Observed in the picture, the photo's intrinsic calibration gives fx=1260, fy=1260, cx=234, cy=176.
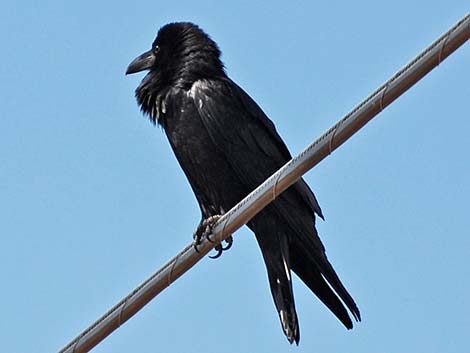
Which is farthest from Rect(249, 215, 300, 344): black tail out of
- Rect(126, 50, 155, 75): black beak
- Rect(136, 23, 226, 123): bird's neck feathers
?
Rect(126, 50, 155, 75): black beak

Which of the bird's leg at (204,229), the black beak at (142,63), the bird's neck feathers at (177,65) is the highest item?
the black beak at (142,63)

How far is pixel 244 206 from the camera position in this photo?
5.36 m

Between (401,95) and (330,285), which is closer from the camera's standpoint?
(401,95)

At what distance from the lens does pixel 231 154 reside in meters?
7.66

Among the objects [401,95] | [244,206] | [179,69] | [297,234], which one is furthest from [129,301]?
[179,69]

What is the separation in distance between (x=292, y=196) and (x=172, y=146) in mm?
983

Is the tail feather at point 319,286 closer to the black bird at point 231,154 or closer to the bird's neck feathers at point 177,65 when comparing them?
the black bird at point 231,154

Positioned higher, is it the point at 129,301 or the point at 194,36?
the point at 194,36

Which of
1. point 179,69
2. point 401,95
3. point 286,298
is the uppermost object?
point 179,69

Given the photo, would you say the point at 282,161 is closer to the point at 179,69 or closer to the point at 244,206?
the point at 179,69

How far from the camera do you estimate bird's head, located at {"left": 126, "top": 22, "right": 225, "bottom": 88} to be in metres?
8.13

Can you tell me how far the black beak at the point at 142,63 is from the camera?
338 inches

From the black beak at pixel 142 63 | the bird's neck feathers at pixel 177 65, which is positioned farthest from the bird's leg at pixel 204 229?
the black beak at pixel 142 63

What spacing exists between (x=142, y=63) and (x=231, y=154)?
133 centimetres
